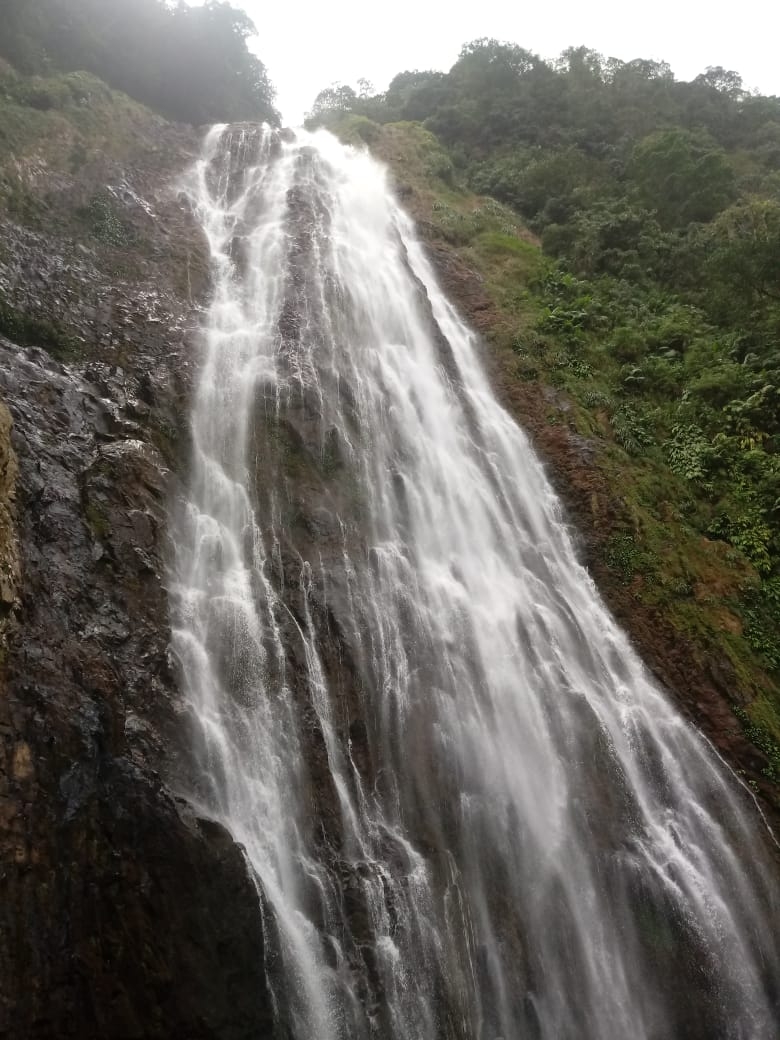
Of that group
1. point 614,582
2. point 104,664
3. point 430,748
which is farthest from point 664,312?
point 104,664

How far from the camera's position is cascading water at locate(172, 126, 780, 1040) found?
7.43 m

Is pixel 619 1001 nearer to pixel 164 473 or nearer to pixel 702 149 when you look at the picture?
pixel 164 473

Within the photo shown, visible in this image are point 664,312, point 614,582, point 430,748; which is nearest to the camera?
point 430,748

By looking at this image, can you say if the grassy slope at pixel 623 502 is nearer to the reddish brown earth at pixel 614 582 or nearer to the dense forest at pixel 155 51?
the reddish brown earth at pixel 614 582

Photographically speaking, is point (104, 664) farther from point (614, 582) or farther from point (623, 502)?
point (623, 502)

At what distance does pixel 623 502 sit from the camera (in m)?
13.2

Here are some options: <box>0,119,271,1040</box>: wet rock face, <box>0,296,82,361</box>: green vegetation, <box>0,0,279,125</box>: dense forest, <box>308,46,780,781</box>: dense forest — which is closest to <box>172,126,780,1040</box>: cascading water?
<box>0,119,271,1040</box>: wet rock face

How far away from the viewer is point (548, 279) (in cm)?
2016

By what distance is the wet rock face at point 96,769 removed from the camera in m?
5.87

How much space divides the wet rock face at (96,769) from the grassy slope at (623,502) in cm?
781

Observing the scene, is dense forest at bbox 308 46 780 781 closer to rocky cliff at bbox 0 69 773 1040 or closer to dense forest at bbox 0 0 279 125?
rocky cliff at bbox 0 69 773 1040

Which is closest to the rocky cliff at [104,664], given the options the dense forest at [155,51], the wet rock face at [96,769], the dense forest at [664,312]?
the wet rock face at [96,769]

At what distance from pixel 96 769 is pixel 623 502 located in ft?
34.3

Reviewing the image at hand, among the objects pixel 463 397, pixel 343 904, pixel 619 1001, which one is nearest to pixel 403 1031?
pixel 343 904
